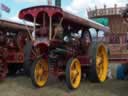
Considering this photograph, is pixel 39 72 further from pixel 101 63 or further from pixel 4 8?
pixel 4 8

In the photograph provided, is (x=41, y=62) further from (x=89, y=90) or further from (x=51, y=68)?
(x=89, y=90)

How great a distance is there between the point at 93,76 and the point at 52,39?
6.00ft

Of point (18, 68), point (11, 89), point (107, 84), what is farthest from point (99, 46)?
point (18, 68)

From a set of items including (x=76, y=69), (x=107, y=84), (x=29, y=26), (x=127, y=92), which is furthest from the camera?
(x=29, y=26)

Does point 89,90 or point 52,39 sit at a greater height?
point 52,39

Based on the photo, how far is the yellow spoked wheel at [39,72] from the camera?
9627 millimetres

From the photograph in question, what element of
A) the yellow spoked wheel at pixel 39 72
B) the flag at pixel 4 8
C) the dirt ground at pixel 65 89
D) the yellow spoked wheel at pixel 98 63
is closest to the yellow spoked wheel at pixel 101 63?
the yellow spoked wheel at pixel 98 63

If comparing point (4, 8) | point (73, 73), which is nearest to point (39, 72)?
point (73, 73)

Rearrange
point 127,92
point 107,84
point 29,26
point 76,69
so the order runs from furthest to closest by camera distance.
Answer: point 29,26 < point 107,84 < point 76,69 < point 127,92

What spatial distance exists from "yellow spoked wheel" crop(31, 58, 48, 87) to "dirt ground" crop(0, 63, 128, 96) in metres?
0.18

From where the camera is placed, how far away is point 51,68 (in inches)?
402

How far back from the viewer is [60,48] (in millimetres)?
10023

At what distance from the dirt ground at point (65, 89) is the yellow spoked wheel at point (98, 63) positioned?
0.23m

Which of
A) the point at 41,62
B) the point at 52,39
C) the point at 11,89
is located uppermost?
the point at 52,39
